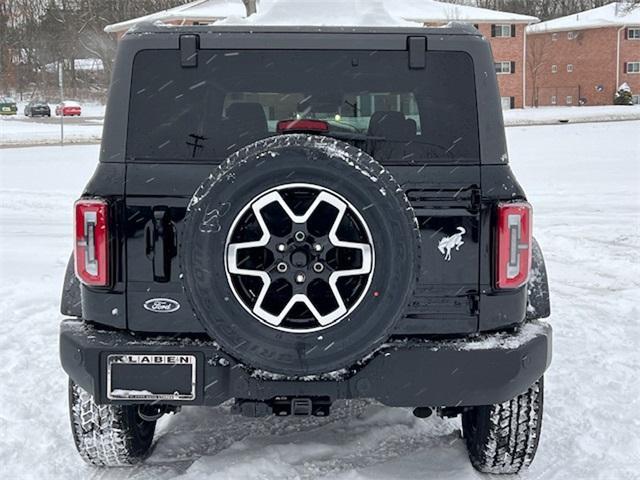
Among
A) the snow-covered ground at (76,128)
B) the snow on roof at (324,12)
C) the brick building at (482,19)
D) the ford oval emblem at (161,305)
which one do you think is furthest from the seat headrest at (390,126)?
the brick building at (482,19)

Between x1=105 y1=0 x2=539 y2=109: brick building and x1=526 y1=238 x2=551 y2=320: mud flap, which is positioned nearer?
x1=526 y1=238 x2=551 y2=320: mud flap

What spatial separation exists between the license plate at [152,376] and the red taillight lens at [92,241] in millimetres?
337

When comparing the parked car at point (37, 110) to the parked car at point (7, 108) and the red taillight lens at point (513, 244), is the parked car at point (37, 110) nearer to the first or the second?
the parked car at point (7, 108)

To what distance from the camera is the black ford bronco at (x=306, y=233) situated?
10.3 ft

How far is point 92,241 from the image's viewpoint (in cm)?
342

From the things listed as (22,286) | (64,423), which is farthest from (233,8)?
(64,423)

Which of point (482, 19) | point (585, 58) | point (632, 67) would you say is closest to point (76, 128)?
point (482, 19)

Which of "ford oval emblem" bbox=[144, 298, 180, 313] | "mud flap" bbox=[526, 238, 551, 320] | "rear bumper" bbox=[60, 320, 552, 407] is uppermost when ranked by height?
"ford oval emblem" bbox=[144, 298, 180, 313]

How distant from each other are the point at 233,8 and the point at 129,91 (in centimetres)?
4995

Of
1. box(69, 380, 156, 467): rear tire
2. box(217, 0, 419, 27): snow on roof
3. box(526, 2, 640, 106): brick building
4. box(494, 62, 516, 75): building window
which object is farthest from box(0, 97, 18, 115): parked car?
box(69, 380, 156, 467): rear tire

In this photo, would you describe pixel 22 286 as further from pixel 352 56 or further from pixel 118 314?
pixel 352 56

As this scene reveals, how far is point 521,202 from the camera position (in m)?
3.40

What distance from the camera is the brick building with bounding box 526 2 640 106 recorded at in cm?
6166

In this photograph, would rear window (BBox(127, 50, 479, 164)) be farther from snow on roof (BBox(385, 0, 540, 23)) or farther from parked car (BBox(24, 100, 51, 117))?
parked car (BBox(24, 100, 51, 117))
